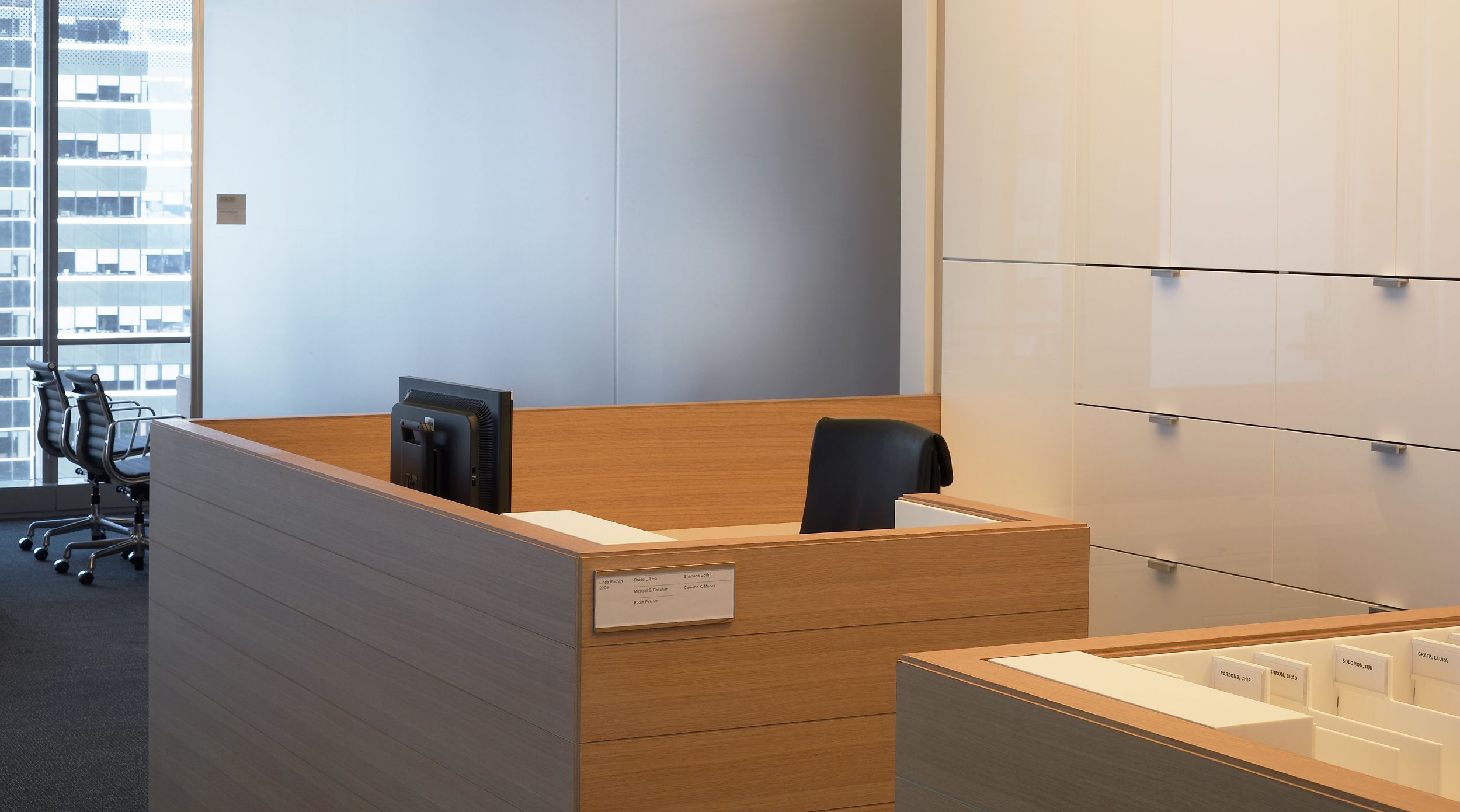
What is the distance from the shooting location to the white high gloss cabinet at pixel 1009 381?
4.42 meters

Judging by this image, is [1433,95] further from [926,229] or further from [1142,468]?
[926,229]

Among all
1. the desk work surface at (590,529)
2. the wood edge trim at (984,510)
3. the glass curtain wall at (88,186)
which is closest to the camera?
the desk work surface at (590,529)

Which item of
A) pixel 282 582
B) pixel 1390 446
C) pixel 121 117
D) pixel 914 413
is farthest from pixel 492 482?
pixel 121 117

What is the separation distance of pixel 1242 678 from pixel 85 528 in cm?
634

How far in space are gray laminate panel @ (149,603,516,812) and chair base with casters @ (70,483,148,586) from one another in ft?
9.68

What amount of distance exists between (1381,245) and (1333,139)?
31 cm

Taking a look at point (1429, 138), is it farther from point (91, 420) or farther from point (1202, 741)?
point (91, 420)

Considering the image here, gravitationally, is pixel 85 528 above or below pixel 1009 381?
below

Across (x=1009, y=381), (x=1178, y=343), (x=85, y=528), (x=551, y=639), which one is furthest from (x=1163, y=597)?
(x=85, y=528)

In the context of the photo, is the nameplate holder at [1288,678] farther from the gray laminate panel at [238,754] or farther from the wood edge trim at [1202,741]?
the gray laminate panel at [238,754]

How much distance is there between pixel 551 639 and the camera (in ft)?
6.79

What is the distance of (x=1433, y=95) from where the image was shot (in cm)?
321

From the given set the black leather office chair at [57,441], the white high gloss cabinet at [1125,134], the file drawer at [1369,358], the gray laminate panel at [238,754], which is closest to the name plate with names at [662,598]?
the gray laminate panel at [238,754]

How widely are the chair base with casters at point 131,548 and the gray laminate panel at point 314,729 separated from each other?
2.95 m
